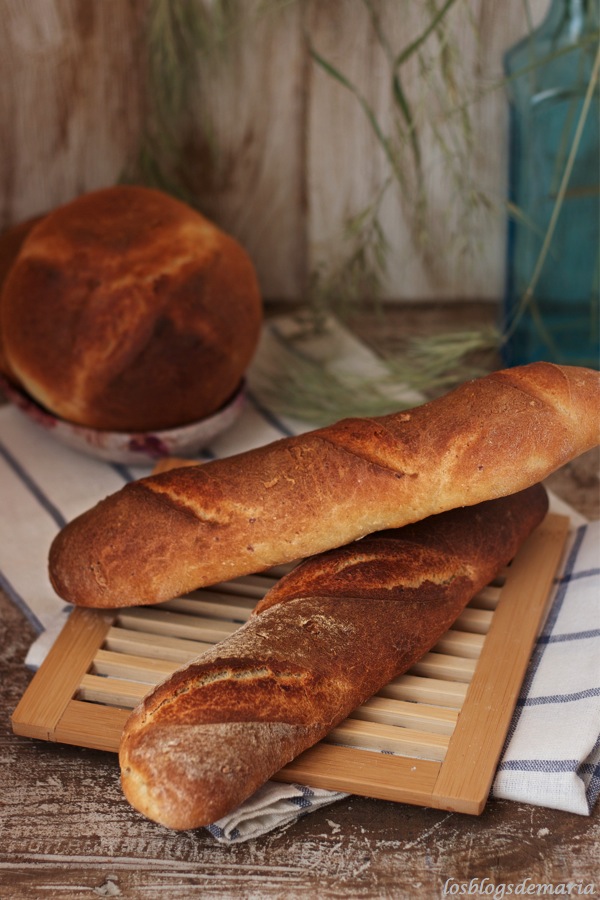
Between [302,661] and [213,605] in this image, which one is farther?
[213,605]

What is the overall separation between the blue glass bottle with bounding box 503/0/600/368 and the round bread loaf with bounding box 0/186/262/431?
1.38 ft

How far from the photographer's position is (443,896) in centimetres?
86

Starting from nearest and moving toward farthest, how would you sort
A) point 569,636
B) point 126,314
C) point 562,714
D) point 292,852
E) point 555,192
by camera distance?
point 292,852 → point 562,714 → point 569,636 → point 126,314 → point 555,192

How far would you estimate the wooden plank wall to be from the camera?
1656 mm

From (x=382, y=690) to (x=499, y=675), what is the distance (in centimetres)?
12

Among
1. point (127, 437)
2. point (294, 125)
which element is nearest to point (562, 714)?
point (127, 437)

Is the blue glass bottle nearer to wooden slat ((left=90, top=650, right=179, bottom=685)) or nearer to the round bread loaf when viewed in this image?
the round bread loaf

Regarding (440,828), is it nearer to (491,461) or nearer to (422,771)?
(422,771)

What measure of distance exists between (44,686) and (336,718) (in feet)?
0.96

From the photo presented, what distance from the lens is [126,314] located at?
4.43ft

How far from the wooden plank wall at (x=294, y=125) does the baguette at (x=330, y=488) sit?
581mm

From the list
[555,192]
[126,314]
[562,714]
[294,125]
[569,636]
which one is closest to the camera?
[562,714]

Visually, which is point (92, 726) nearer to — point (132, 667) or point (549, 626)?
point (132, 667)

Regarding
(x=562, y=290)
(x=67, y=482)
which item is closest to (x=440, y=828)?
(x=67, y=482)
